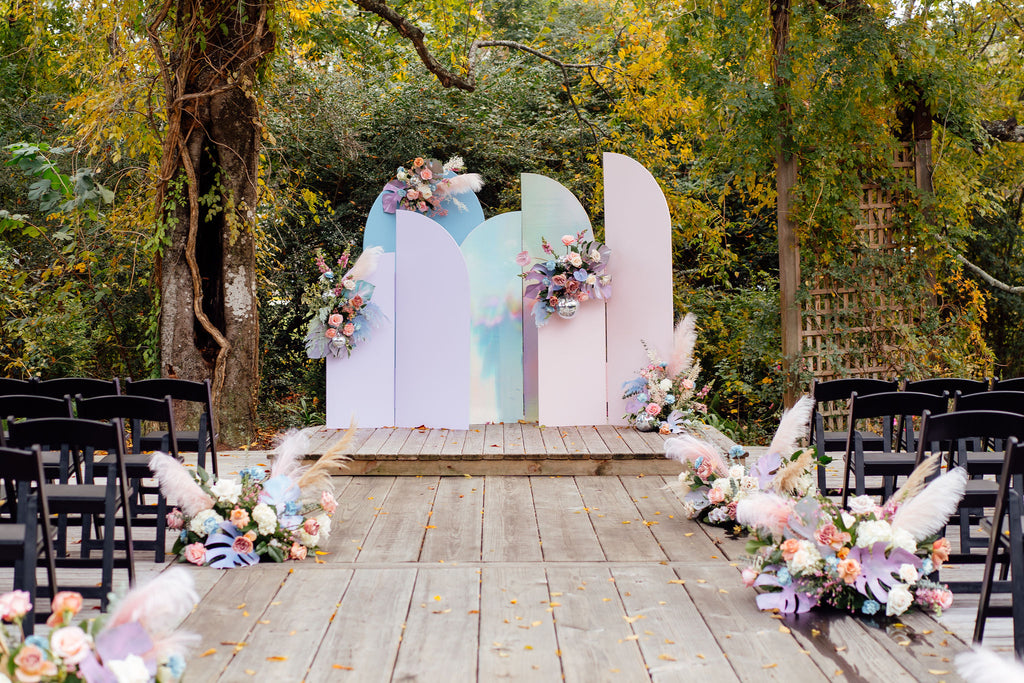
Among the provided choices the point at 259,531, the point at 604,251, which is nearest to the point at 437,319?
the point at 604,251

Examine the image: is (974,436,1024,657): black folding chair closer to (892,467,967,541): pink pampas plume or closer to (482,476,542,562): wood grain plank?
(892,467,967,541): pink pampas plume

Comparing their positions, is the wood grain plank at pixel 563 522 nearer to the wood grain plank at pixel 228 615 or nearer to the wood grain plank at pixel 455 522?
the wood grain plank at pixel 455 522

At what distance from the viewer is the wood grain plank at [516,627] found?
2.87 m

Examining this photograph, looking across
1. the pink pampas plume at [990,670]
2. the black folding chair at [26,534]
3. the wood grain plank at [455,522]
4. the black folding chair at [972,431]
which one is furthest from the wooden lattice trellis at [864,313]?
the pink pampas plume at [990,670]

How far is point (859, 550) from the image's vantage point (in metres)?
3.34

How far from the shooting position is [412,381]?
7.06 m

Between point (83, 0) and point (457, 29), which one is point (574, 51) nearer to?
point (457, 29)

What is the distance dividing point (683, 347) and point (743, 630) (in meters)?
3.66

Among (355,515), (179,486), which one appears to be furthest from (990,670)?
(355,515)

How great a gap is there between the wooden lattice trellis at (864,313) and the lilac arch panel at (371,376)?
3.49 meters

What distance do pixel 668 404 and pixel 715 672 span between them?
401 centimetres

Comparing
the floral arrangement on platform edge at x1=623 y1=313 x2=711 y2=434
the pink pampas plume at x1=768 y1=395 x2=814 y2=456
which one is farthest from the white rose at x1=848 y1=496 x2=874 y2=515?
the floral arrangement on platform edge at x1=623 y1=313 x2=711 y2=434

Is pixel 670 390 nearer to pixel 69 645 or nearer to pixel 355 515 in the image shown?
pixel 355 515

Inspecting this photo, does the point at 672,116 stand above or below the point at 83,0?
below
